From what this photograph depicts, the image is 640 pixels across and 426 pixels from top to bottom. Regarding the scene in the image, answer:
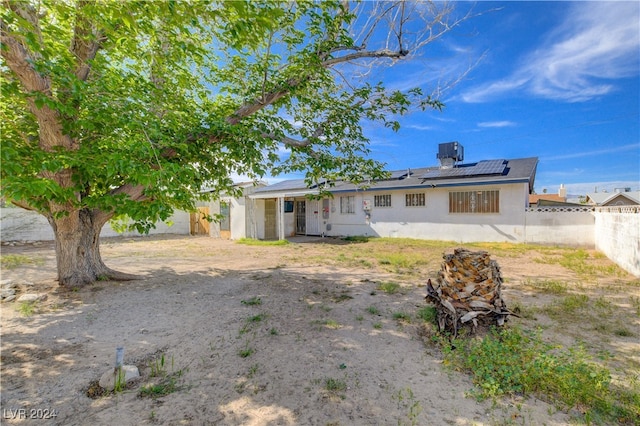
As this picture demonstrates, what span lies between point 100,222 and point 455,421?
7.02 meters

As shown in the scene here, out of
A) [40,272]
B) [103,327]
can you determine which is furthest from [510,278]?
[40,272]

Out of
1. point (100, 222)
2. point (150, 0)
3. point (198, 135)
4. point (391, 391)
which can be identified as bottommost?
point (391, 391)

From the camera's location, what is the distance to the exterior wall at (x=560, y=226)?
34.8 ft

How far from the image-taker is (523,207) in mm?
11523

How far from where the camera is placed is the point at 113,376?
8.79 ft

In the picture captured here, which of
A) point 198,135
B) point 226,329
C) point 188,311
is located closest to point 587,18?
point 198,135

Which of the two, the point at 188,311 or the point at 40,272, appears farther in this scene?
the point at 40,272

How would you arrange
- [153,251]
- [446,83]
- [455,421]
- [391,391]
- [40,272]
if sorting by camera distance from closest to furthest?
[455,421], [391,391], [446,83], [40,272], [153,251]

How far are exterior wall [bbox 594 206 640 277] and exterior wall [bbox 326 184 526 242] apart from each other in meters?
2.67

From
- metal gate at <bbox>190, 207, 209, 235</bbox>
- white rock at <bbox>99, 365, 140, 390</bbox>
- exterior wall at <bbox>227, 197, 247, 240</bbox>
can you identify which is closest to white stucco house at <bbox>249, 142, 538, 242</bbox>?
exterior wall at <bbox>227, 197, 247, 240</bbox>

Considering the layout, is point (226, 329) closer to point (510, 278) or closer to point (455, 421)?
point (455, 421)

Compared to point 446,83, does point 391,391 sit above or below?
below

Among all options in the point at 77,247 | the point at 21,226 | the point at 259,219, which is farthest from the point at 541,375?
the point at 21,226

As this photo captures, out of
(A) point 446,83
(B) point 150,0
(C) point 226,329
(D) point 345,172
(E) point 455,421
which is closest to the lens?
(E) point 455,421
